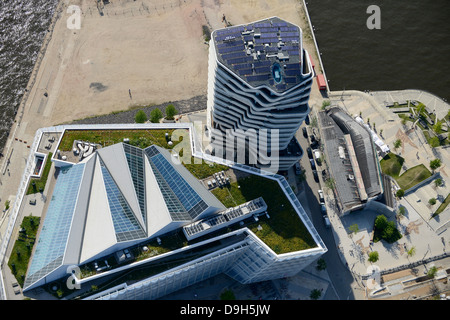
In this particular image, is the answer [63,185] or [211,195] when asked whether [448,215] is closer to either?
[211,195]

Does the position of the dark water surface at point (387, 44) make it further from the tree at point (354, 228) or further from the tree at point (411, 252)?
the tree at point (411, 252)

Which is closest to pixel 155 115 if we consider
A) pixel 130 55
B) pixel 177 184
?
pixel 130 55

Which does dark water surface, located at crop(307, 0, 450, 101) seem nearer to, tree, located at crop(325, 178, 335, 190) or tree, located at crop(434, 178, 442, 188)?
tree, located at crop(434, 178, 442, 188)

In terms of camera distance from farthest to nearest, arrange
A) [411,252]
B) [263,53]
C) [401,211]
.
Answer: [401,211] → [411,252] → [263,53]

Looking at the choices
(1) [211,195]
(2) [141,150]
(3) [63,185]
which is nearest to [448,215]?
(1) [211,195]

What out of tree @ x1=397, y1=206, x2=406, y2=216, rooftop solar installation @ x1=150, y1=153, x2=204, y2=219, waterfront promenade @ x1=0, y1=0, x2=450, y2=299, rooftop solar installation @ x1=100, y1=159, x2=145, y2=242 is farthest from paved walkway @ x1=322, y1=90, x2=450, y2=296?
rooftop solar installation @ x1=100, y1=159, x2=145, y2=242

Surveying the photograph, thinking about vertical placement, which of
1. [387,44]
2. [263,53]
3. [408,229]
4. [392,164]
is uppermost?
[263,53]

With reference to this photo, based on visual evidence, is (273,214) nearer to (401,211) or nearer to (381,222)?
(381,222)
